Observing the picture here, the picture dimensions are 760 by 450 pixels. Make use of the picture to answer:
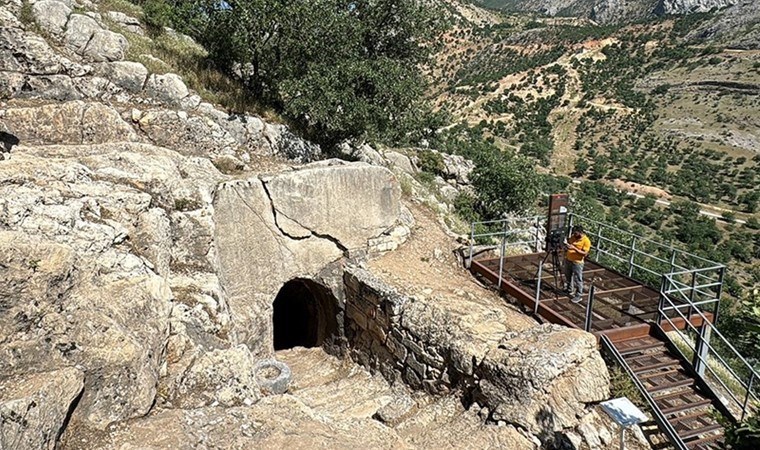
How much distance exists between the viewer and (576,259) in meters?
11.8

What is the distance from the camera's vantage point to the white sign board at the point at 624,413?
7320 millimetres

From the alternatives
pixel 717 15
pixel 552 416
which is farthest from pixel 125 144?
pixel 717 15

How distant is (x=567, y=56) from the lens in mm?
89188

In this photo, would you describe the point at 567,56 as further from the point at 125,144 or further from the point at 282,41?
the point at 125,144

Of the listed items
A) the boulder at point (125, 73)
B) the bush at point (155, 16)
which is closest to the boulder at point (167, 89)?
the boulder at point (125, 73)

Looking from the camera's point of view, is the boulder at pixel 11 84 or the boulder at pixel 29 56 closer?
the boulder at pixel 11 84

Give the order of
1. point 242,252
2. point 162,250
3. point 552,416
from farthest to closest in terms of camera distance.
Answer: point 242,252
point 162,250
point 552,416

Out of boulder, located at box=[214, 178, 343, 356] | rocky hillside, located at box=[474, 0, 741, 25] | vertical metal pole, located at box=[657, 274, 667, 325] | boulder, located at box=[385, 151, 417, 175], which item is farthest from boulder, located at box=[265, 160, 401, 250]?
rocky hillside, located at box=[474, 0, 741, 25]

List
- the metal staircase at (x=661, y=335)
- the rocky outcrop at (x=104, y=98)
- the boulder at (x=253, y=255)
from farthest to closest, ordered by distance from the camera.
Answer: the rocky outcrop at (x=104, y=98) < the boulder at (x=253, y=255) < the metal staircase at (x=661, y=335)

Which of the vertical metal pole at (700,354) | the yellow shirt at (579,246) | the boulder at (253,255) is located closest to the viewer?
the vertical metal pole at (700,354)

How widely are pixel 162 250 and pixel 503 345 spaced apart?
Answer: 7.19 meters

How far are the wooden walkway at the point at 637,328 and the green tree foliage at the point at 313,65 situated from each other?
21.5 ft

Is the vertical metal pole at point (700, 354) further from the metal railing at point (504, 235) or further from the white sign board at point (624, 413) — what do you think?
the metal railing at point (504, 235)

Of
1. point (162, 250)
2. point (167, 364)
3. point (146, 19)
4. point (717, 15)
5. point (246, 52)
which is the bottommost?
point (167, 364)
